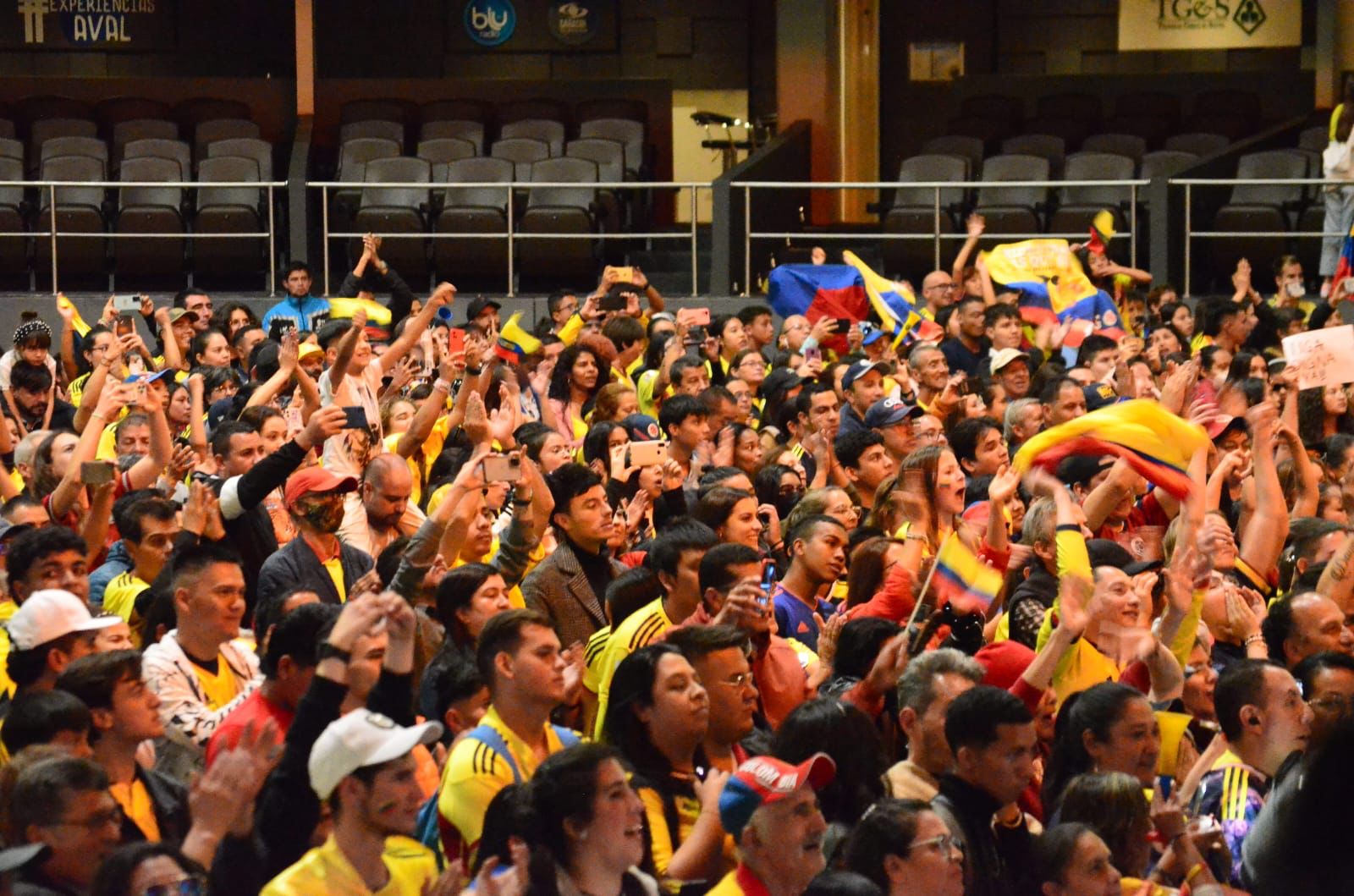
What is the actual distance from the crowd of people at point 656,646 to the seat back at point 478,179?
6.70 meters

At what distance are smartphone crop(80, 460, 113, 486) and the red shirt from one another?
1.84 meters

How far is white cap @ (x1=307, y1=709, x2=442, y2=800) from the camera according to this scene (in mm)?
3871

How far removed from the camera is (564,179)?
16.3m

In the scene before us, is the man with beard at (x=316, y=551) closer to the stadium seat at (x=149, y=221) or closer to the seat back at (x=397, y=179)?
the seat back at (x=397, y=179)

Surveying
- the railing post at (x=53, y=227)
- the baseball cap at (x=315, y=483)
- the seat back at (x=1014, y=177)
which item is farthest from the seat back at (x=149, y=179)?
the baseball cap at (x=315, y=483)

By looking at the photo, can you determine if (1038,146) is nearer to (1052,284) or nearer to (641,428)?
(1052,284)

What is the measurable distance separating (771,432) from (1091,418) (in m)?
2.48

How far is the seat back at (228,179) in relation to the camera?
16234mm

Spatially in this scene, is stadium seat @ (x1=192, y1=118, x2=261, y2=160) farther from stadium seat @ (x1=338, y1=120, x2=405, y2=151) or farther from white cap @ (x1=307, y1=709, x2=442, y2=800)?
white cap @ (x1=307, y1=709, x2=442, y2=800)

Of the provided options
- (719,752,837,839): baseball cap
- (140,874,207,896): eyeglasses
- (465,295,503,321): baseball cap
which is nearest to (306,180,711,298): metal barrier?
(465,295,503,321): baseball cap

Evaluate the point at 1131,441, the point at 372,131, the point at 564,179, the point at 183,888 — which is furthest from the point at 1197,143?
the point at 183,888

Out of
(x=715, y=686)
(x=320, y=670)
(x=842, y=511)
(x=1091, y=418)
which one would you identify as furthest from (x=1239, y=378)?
(x=320, y=670)

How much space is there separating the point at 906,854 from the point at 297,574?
2.63 metres

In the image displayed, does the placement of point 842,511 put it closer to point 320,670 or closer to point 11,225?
point 320,670
